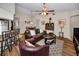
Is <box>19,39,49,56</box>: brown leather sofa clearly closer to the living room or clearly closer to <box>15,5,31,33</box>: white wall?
the living room

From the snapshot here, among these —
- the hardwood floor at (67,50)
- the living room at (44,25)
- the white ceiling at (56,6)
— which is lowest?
the hardwood floor at (67,50)

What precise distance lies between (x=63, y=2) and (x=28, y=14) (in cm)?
65

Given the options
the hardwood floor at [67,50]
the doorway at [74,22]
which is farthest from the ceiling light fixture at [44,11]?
the hardwood floor at [67,50]

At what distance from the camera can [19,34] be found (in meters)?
2.22

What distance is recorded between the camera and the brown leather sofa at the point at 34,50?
2.14 m

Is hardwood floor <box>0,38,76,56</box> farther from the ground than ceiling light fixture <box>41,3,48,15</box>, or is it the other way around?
ceiling light fixture <box>41,3,48,15</box>

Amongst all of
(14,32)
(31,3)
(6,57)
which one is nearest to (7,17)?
(14,32)

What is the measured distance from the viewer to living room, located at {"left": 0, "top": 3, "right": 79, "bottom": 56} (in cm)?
219

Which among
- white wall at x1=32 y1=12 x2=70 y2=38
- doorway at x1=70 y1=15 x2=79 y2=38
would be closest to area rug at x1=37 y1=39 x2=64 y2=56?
white wall at x1=32 y1=12 x2=70 y2=38

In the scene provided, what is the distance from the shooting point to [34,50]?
215cm

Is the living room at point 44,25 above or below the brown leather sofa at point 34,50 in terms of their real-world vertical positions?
above

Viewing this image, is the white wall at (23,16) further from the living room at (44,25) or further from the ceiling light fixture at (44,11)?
the ceiling light fixture at (44,11)

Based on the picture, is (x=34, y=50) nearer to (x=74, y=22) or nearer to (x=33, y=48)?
(x=33, y=48)

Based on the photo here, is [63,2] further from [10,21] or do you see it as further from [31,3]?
[10,21]
